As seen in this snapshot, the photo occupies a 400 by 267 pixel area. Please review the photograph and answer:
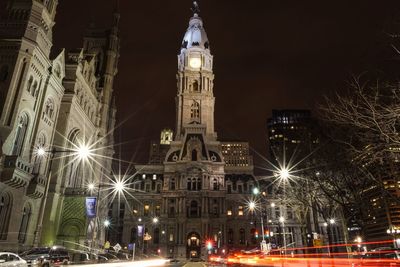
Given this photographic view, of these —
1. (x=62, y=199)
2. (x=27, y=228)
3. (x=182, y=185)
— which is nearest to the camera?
(x=27, y=228)

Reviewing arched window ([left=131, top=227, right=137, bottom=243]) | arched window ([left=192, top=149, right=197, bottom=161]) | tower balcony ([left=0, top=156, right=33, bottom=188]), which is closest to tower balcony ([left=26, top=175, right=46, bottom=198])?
tower balcony ([left=0, top=156, right=33, bottom=188])

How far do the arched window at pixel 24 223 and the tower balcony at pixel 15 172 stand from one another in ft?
12.4

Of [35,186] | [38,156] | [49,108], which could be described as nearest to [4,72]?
[49,108]

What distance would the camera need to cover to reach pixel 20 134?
35.9 m

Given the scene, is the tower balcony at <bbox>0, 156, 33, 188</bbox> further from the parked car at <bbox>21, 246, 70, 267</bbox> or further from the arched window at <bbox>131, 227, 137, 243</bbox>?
the arched window at <bbox>131, 227, 137, 243</bbox>

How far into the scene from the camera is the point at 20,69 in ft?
115

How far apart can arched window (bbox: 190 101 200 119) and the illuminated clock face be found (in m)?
14.6

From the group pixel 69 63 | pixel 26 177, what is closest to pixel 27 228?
pixel 26 177

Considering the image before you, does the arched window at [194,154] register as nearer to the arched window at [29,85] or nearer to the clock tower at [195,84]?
the clock tower at [195,84]

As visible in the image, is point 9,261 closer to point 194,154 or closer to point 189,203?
point 189,203

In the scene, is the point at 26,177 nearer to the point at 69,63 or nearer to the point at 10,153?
the point at 10,153

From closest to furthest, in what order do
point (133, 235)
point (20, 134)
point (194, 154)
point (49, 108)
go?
1. point (20, 134)
2. point (49, 108)
3. point (133, 235)
4. point (194, 154)

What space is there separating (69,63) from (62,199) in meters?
21.2

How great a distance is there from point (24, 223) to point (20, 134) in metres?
10.4
